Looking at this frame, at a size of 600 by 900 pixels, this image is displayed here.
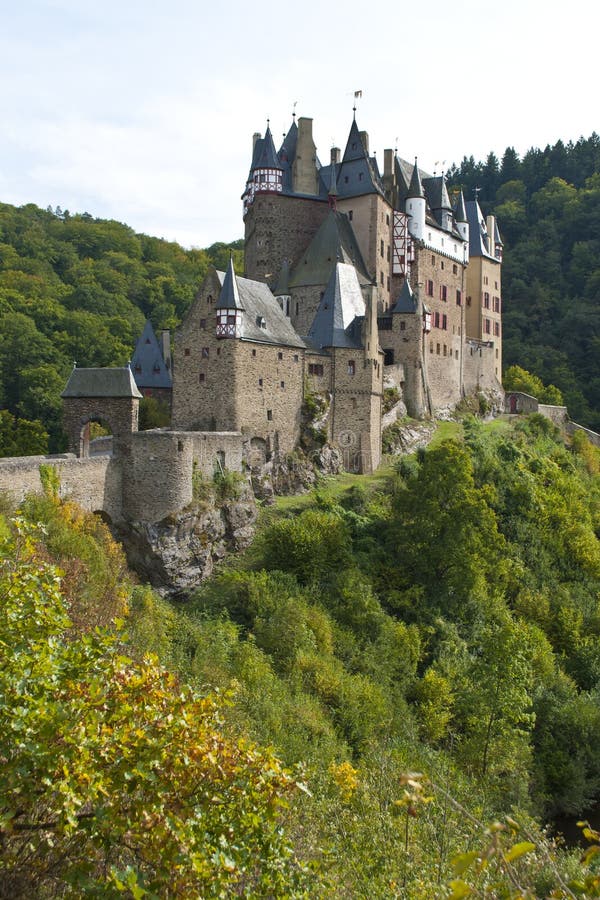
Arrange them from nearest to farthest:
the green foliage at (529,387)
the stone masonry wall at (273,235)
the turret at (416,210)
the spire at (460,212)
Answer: the stone masonry wall at (273,235) → the turret at (416,210) → the spire at (460,212) → the green foliage at (529,387)

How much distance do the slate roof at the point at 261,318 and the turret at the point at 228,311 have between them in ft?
1.16

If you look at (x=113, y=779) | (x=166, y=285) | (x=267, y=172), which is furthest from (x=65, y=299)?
(x=113, y=779)

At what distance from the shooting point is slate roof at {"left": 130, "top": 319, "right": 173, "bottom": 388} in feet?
139

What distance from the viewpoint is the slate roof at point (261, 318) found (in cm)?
3666

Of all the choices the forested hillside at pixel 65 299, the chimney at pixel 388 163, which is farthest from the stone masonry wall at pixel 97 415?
the chimney at pixel 388 163

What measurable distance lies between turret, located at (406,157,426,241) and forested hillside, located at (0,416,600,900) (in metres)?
11.5

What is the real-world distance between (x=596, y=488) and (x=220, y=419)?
25.3 m

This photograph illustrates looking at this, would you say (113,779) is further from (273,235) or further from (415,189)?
(415,189)

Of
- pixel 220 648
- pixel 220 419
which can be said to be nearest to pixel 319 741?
pixel 220 648

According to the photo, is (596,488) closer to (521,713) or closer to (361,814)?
(521,713)

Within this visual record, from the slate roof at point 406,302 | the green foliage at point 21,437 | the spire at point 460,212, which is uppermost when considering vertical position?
the spire at point 460,212

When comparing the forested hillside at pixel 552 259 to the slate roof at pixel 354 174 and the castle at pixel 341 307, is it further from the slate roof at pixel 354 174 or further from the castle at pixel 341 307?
the slate roof at pixel 354 174

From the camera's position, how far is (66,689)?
1084 cm

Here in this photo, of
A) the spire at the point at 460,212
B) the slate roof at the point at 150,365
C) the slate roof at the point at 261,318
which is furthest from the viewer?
the spire at the point at 460,212
